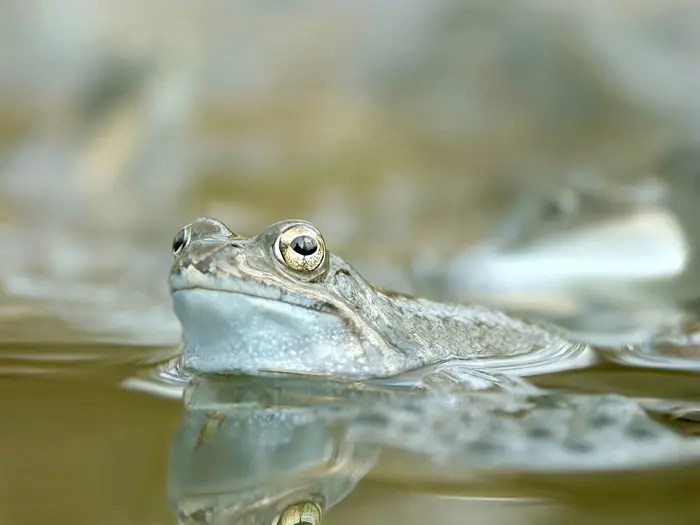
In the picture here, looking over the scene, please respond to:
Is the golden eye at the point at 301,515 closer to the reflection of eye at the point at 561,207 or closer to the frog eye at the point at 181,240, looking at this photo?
the frog eye at the point at 181,240

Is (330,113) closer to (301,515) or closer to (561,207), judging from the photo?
(561,207)

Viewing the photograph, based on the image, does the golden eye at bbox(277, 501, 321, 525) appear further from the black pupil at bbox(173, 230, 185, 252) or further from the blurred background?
the blurred background

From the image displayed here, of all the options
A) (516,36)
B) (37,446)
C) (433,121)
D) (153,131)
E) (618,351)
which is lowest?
(37,446)

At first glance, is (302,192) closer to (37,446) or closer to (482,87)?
(482,87)

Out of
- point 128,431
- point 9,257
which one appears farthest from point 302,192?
point 128,431

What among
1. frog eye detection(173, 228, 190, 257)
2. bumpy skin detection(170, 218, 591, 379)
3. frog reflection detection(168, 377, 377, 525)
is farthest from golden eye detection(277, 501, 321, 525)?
frog eye detection(173, 228, 190, 257)

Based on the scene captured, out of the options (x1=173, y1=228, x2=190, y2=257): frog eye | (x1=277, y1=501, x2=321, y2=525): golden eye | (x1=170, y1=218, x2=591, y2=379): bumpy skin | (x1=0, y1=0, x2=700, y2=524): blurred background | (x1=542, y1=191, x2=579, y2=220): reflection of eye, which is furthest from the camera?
(x1=0, y1=0, x2=700, y2=524): blurred background

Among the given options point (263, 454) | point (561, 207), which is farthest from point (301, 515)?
point (561, 207)
